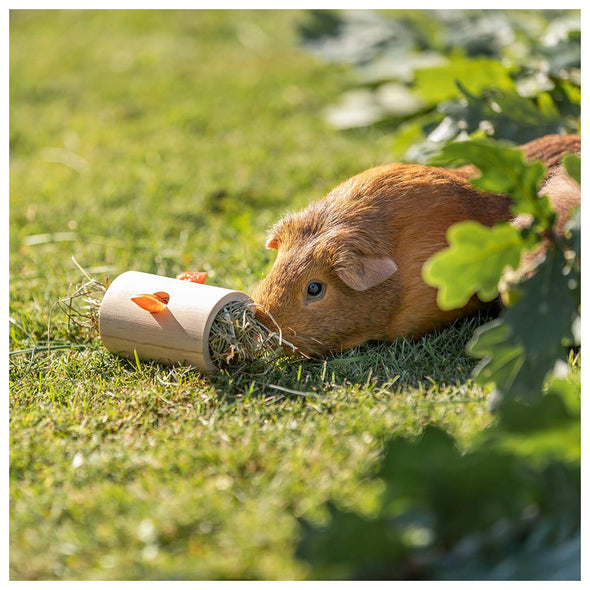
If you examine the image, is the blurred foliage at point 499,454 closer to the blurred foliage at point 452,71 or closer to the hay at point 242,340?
the blurred foliage at point 452,71

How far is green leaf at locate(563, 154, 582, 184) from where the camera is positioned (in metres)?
3.03

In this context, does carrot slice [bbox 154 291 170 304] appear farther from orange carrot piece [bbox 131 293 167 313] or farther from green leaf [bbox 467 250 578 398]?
green leaf [bbox 467 250 578 398]

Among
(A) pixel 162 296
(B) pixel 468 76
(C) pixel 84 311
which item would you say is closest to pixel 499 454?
(A) pixel 162 296

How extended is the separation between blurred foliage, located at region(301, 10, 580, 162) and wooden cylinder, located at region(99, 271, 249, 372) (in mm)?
2053

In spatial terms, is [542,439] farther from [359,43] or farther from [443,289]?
[359,43]

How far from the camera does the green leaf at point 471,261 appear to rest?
8.75 feet

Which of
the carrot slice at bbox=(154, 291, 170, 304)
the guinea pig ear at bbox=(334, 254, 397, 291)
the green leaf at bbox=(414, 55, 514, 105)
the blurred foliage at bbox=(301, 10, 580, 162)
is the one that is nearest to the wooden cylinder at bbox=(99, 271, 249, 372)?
the carrot slice at bbox=(154, 291, 170, 304)

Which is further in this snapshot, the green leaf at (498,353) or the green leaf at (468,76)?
the green leaf at (468,76)

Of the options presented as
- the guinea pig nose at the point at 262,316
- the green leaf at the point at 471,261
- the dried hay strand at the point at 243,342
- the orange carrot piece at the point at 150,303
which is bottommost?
the dried hay strand at the point at 243,342

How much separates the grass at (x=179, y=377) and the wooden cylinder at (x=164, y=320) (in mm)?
109

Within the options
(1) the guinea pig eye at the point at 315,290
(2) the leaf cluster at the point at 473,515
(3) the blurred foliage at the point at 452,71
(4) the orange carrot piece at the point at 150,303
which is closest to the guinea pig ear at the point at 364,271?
(1) the guinea pig eye at the point at 315,290

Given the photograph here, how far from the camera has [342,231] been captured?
3.60 meters

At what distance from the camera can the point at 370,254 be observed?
11.7 ft
